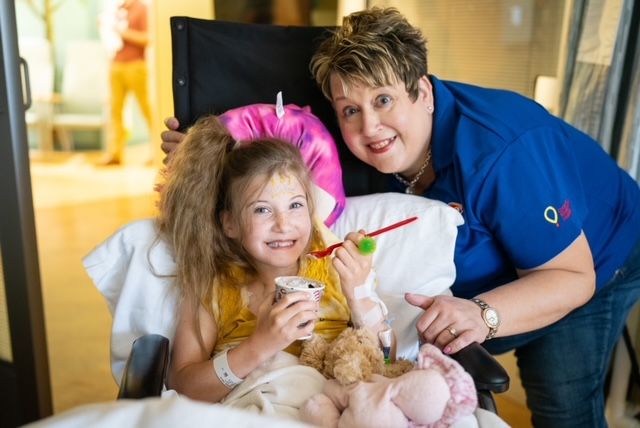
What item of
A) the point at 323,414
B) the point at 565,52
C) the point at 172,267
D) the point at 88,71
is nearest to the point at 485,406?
the point at 323,414

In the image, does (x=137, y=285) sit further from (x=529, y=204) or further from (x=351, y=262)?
(x=529, y=204)

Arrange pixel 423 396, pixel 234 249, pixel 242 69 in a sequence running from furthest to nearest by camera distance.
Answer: pixel 242 69, pixel 234 249, pixel 423 396

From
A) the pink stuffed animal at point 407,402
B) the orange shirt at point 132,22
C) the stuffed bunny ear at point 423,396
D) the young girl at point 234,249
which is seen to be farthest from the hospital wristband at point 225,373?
the orange shirt at point 132,22

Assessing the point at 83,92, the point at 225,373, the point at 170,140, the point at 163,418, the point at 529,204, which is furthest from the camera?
the point at 83,92

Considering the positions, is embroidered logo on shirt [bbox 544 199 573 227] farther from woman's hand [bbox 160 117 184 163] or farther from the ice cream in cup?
woman's hand [bbox 160 117 184 163]

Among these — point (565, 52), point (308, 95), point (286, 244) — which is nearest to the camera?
point (286, 244)

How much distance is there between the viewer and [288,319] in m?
1.19

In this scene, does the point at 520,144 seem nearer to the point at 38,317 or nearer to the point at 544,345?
the point at 544,345

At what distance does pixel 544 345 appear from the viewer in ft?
5.27

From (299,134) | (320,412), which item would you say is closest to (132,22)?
(299,134)

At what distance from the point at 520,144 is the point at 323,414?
725mm

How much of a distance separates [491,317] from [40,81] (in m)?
5.62

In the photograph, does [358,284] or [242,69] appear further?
[242,69]

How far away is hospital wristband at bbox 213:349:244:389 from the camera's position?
4.19 ft
